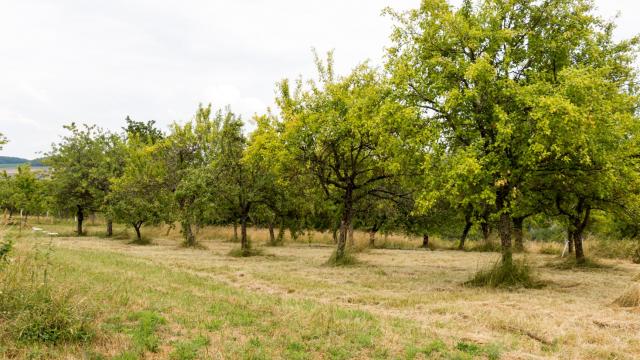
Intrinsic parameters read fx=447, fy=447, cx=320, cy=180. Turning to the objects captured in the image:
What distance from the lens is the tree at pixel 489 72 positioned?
14352 mm

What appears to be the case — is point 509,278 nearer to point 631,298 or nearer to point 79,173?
point 631,298

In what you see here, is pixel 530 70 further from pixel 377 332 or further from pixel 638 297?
pixel 377 332

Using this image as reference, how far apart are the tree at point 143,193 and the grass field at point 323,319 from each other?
16.9m

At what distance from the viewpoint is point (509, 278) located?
49.8 ft

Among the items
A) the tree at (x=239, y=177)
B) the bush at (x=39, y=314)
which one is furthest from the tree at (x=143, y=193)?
the bush at (x=39, y=314)

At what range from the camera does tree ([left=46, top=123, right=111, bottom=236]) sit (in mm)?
39250

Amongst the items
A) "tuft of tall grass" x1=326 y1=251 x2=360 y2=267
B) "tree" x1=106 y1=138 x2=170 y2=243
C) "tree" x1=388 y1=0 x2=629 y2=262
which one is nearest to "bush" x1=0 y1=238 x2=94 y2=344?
"tree" x1=388 y1=0 x2=629 y2=262

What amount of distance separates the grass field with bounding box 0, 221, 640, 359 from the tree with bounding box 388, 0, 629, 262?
401 centimetres

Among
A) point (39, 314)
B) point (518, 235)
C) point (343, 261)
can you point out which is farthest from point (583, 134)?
point (518, 235)

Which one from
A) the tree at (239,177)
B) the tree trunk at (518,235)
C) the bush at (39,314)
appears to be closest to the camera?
the bush at (39,314)

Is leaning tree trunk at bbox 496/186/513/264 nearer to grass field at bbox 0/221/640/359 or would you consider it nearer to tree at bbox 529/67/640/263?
tree at bbox 529/67/640/263

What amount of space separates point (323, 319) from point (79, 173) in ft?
123

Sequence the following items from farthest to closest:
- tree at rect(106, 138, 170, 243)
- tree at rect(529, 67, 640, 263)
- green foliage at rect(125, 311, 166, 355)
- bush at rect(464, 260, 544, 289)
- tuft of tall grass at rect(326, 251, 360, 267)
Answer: tree at rect(106, 138, 170, 243) < tuft of tall grass at rect(326, 251, 360, 267) < bush at rect(464, 260, 544, 289) < tree at rect(529, 67, 640, 263) < green foliage at rect(125, 311, 166, 355)

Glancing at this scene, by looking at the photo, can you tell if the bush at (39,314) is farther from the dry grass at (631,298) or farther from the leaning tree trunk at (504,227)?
the leaning tree trunk at (504,227)
